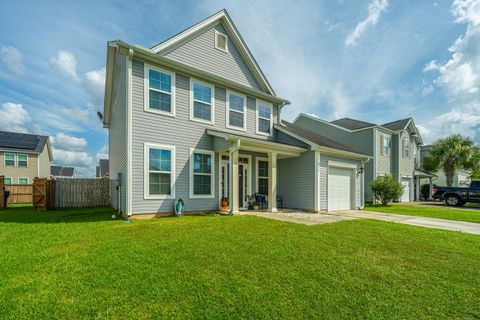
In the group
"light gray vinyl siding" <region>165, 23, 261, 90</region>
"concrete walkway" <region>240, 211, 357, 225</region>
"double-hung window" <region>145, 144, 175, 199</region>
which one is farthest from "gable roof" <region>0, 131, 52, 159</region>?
"concrete walkway" <region>240, 211, 357, 225</region>

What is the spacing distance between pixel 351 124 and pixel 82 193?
21152mm

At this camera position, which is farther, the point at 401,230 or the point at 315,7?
the point at 315,7

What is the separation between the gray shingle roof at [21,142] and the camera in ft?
65.7

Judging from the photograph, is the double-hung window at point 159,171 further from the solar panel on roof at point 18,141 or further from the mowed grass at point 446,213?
the solar panel on roof at point 18,141

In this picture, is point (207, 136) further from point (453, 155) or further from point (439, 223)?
point (453, 155)

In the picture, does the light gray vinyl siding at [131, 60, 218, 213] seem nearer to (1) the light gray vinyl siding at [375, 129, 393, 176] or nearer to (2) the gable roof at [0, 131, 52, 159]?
(1) the light gray vinyl siding at [375, 129, 393, 176]

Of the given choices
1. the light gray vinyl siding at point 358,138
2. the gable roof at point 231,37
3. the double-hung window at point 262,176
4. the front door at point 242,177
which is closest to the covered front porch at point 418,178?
the light gray vinyl siding at point 358,138

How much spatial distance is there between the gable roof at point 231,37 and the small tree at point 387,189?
381 inches

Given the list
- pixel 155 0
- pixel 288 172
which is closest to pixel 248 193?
pixel 288 172

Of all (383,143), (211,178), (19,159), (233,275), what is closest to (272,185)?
(211,178)

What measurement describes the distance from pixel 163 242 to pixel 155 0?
9.76 metres

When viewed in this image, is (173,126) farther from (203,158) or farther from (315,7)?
(315,7)

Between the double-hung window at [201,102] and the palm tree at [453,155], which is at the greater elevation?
the double-hung window at [201,102]

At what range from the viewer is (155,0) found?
9.44m
